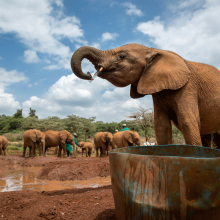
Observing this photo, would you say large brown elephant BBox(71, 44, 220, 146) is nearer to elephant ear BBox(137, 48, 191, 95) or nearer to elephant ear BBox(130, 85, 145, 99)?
elephant ear BBox(137, 48, 191, 95)

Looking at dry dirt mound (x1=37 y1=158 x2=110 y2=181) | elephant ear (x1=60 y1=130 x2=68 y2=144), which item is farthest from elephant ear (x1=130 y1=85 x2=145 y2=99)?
elephant ear (x1=60 y1=130 x2=68 y2=144)

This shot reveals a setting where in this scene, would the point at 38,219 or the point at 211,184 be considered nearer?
the point at 211,184

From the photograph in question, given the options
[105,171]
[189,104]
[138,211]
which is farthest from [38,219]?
[105,171]

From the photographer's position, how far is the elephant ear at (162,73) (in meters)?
3.36

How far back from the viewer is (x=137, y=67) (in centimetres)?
348

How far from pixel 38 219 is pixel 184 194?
1.89m

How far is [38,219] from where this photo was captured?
2506mm

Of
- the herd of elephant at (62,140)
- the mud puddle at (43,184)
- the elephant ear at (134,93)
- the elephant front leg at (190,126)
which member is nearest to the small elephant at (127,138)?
the herd of elephant at (62,140)

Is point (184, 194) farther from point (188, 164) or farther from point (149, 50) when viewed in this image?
point (149, 50)

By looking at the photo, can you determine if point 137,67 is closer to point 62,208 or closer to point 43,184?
point 62,208

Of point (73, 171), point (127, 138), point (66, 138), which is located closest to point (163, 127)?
point (73, 171)

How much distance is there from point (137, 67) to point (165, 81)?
1.68 ft

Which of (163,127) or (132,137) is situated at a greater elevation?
(132,137)

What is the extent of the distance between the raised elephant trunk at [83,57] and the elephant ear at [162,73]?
81 cm
